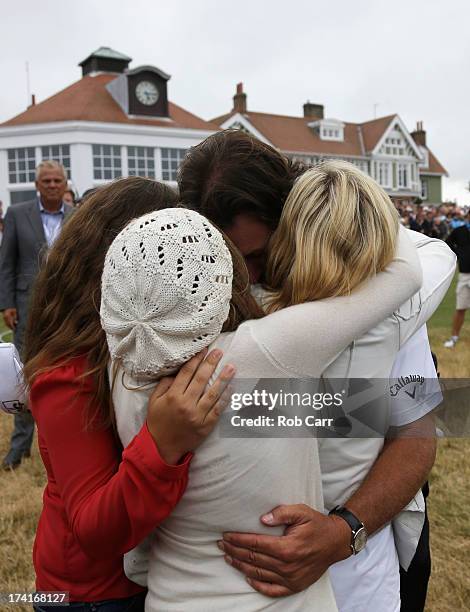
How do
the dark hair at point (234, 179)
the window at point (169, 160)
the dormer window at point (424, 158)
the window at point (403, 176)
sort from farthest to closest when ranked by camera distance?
the dormer window at point (424, 158) < the window at point (403, 176) < the window at point (169, 160) < the dark hair at point (234, 179)

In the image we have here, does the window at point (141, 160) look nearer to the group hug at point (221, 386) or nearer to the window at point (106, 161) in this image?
the window at point (106, 161)

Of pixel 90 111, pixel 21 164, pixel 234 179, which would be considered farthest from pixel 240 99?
pixel 234 179

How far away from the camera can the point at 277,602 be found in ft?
3.94

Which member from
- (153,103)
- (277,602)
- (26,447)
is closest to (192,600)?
(277,602)

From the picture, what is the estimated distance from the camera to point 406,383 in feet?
4.75

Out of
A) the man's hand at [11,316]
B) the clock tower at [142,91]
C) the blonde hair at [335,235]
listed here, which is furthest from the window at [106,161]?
the blonde hair at [335,235]

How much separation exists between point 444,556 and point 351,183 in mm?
2674

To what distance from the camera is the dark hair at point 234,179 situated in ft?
5.17

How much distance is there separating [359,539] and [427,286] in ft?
2.10

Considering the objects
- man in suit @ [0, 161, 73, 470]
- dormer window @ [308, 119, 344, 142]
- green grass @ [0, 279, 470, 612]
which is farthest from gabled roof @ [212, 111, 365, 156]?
green grass @ [0, 279, 470, 612]

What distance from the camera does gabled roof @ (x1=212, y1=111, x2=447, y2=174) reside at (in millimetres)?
48375

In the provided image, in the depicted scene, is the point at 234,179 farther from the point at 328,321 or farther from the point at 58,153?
the point at 58,153

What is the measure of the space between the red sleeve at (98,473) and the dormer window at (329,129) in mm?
52178

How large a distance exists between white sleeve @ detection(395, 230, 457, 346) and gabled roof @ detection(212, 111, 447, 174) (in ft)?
152
